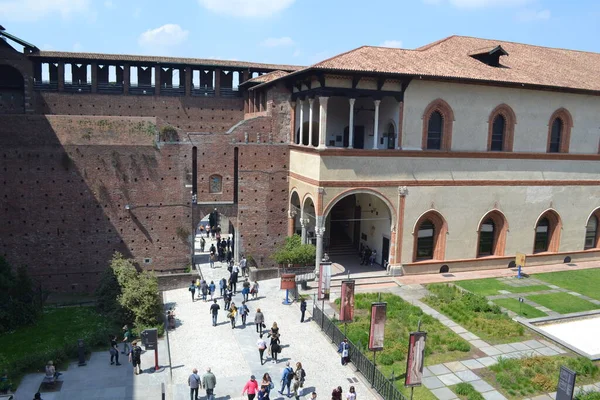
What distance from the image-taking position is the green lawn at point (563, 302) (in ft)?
84.2

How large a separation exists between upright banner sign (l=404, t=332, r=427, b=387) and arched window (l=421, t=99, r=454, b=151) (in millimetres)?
16510

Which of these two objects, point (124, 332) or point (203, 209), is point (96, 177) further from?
point (124, 332)

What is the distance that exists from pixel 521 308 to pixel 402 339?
310 inches

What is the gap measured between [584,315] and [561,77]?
16.8 m

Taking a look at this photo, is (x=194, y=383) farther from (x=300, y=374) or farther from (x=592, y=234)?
(x=592, y=234)

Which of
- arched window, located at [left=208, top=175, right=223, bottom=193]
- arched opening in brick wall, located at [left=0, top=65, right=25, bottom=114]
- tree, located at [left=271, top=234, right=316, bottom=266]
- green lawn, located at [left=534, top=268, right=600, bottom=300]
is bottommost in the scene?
green lawn, located at [left=534, top=268, right=600, bottom=300]

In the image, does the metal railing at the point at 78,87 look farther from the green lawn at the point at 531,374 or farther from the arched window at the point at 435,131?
the green lawn at the point at 531,374

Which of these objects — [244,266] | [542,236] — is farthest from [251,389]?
[542,236]

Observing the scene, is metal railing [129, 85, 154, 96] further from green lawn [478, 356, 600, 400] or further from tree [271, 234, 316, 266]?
green lawn [478, 356, 600, 400]

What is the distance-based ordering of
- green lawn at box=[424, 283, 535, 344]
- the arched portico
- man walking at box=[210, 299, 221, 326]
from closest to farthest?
green lawn at box=[424, 283, 535, 344]
man walking at box=[210, 299, 221, 326]
the arched portico

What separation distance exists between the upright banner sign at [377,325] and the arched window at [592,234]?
24.5 m

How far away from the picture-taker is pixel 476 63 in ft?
106

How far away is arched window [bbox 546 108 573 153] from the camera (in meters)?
33.5

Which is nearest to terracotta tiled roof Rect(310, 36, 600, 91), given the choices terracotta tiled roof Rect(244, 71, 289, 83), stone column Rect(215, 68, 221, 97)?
terracotta tiled roof Rect(244, 71, 289, 83)
